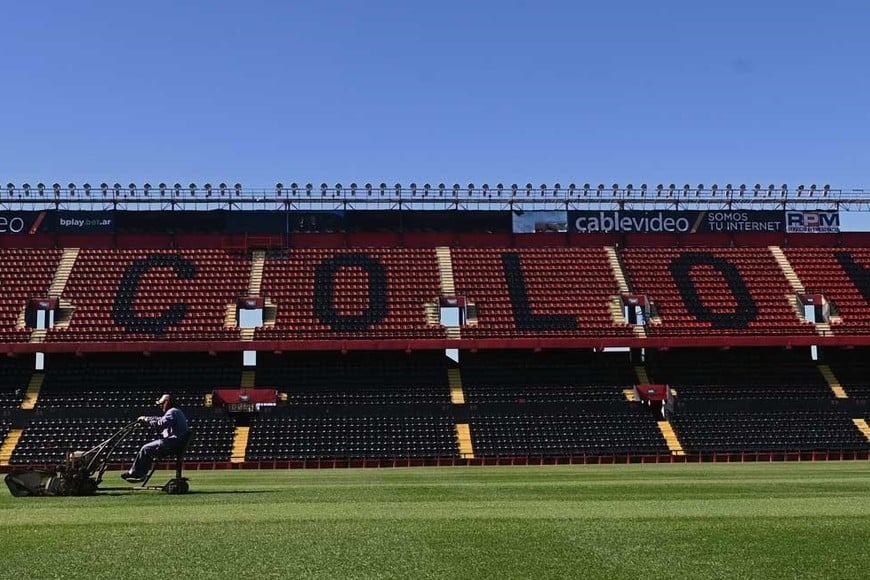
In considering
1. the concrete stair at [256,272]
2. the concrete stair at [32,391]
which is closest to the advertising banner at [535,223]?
the concrete stair at [256,272]

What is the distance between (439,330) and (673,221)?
19173 millimetres

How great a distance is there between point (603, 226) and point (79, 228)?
32255mm

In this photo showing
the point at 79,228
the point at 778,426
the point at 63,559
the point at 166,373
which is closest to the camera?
the point at 63,559

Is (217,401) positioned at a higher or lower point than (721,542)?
higher

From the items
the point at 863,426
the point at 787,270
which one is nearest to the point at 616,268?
the point at 787,270

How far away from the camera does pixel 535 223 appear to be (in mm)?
65750

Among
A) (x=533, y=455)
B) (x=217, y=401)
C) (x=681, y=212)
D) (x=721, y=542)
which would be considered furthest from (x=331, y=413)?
(x=721, y=542)

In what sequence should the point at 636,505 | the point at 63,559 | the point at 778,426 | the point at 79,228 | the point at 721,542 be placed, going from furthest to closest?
the point at 79,228, the point at 778,426, the point at 636,505, the point at 721,542, the point at 63,559

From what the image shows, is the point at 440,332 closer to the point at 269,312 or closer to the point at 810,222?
the point at 269,312

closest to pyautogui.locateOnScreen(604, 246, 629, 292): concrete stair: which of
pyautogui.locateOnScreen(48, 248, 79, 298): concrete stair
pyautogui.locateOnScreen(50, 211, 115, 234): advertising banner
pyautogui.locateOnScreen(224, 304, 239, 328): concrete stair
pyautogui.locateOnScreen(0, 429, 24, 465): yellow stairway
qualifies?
pyautogui.locateOnScreen(224, 304, 239, 328): concrete stair

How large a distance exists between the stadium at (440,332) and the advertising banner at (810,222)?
97mm

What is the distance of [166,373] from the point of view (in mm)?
53969

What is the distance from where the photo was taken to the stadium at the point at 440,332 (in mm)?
46625

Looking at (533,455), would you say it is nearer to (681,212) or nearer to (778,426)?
(778,426)
